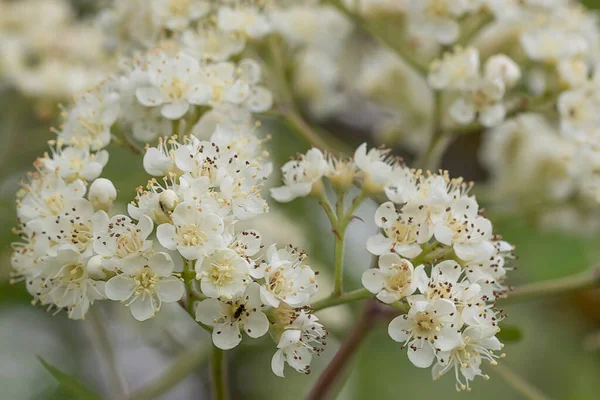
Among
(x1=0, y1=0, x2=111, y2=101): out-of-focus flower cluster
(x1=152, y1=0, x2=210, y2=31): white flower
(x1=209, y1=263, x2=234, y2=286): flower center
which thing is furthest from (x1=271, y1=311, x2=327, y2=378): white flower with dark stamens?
(x1=0, y1=0, x2=111, y2=101): out-of-focus flower cluster

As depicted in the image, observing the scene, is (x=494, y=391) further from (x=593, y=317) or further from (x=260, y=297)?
(x=260, y=297)

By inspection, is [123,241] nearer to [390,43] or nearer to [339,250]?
[339,250]

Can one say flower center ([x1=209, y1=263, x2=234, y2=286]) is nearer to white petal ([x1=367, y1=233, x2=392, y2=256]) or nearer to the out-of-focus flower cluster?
white petal ([x1=367, y1=233, x2=392, y2=256])

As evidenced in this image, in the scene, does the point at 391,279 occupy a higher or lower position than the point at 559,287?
higher

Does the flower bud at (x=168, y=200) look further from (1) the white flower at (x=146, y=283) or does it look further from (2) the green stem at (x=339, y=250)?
(2) the green stem at (x=339, y=250)

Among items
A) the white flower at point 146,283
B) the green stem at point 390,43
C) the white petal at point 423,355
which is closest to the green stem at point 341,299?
the white petal at point 423,355

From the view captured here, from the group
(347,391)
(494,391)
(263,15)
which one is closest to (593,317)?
(494,391)

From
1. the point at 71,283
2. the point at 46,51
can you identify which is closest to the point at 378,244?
the point at 71,283
